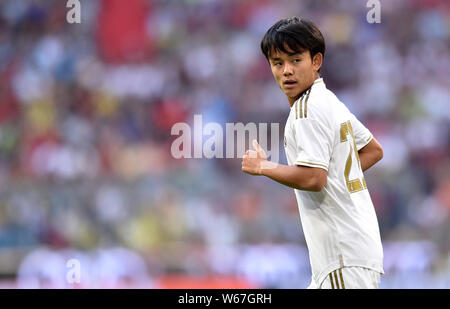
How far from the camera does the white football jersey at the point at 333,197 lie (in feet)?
9.98

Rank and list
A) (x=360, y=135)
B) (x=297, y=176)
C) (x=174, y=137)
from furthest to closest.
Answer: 1. (x=174, y=137)
2. (x=360, y=135)
3. (x=297, y=176)

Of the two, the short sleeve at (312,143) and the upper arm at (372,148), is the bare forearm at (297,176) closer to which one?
the short sleeve at (312,143)

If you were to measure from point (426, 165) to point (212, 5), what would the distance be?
4.39 meters

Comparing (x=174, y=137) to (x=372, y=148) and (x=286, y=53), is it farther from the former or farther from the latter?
(x=286, y=53)

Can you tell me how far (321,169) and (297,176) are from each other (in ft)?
0.36

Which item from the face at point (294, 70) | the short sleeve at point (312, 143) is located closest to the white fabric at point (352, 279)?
the short sleeve at point (312, 143)

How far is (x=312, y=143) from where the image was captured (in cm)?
301

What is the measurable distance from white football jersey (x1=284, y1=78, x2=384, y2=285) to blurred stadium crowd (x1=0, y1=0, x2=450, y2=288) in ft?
15.3

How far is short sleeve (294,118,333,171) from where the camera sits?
9.80ft

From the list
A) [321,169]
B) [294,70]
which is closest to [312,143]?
[321,169]

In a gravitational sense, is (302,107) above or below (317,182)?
above

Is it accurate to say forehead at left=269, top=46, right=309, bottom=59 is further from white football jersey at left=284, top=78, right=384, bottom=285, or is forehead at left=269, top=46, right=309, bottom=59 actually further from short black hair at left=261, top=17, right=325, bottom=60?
white football jersey at left=284, top=78, right=384, bottom=285

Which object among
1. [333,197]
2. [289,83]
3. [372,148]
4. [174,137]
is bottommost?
[333,197]

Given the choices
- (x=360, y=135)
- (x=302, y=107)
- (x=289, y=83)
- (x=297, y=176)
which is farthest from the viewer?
(x=360, y=135)
